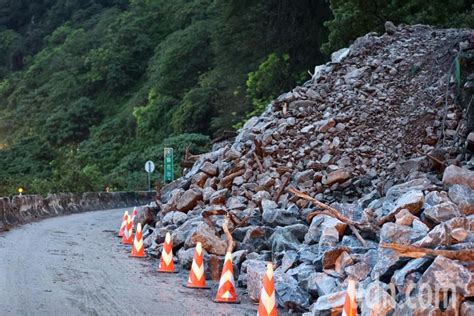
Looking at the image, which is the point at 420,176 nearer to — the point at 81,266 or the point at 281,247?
the point at 281,247

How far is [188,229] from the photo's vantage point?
44.8 ft

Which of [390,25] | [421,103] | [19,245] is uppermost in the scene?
[390,25]

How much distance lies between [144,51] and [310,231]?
5354 cm

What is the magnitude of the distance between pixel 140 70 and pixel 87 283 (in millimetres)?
52777

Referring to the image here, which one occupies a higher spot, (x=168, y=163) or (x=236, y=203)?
(x=236, y=203)

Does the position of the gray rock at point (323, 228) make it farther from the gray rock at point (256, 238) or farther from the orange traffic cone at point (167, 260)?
the orange traffic cone at point (167, 260)

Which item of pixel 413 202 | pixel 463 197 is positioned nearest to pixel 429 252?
pixel 413 202

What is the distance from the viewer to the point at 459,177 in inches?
425

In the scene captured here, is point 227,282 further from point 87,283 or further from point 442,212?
point 442,212

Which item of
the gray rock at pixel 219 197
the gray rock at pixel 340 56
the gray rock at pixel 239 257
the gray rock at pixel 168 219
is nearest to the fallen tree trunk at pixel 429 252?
the gray rock at pixel 239 257

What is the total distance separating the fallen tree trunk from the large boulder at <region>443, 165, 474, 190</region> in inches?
128

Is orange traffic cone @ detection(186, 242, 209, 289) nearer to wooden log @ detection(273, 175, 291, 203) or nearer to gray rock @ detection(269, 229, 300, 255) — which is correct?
gray rock @ detection(269, 229, 300, 255)

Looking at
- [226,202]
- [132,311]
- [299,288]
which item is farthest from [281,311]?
[226,202]

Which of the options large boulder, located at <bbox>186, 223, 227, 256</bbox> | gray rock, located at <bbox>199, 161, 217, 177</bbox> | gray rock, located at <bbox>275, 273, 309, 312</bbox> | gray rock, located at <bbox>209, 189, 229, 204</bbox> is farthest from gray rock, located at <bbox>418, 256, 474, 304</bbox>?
gray rock, located at <bbox>199, 161, 217, 177</bbox>
